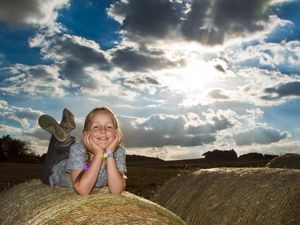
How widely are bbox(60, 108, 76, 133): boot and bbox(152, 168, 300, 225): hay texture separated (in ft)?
8.03

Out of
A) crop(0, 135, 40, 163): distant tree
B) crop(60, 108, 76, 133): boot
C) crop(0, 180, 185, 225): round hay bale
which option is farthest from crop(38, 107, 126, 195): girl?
crop(0, 135, 40, 163): distant tree

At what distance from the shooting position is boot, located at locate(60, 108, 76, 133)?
7742 mm

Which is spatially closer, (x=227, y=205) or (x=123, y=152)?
(x=123, y=152)

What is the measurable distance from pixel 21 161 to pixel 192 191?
27.1 metres

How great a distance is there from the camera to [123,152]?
19.6ft

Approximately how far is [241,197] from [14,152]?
28.9m

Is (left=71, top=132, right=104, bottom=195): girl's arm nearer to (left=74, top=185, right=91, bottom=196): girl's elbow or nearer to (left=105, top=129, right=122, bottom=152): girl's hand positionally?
(left=74, top=185, right=91, bottom=196): girl's elbow

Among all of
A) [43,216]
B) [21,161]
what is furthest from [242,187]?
[21,161]

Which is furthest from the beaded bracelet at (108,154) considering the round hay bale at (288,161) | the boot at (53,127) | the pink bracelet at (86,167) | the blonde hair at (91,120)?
the round hay bale at (288,161)

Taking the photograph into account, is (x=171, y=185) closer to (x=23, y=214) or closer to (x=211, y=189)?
(x=211, y=189)

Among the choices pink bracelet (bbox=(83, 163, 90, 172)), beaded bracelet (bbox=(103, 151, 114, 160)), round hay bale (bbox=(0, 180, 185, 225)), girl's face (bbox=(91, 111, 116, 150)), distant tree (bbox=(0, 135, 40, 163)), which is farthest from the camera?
distant tree (bbox=(0, 135, 40, 163))

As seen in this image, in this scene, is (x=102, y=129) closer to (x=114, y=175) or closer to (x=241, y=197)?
(x=114, y=175)

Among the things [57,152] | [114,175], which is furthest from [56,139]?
[114,175]

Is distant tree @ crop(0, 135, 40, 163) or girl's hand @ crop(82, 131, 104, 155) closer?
girl's hand @ crop(82, 131, 104, 155)
